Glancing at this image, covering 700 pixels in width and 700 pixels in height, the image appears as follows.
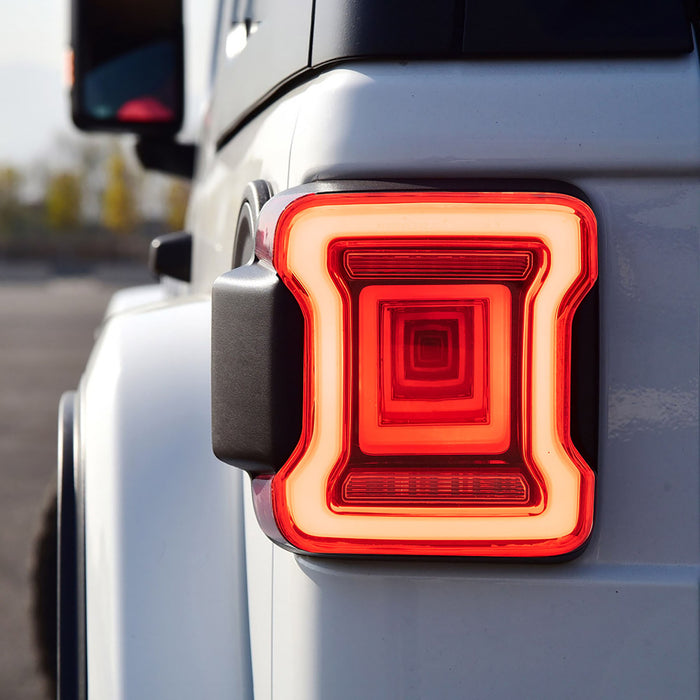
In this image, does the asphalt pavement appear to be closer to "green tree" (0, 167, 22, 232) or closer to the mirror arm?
the mirror arm

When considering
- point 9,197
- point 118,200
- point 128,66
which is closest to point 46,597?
point 128,66

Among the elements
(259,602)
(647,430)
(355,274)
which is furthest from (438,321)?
(259,602)

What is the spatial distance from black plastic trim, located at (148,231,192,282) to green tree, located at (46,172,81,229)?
176 feet

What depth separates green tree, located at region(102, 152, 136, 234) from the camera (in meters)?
51.4

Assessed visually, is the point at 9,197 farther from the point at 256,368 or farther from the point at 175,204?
the point at 256,368

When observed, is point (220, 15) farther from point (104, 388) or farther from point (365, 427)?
point (365, 427)

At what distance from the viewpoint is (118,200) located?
170ft

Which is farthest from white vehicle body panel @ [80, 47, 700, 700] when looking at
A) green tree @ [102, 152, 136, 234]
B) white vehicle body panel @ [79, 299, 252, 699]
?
green tree @ [102, 152, 136, 234]

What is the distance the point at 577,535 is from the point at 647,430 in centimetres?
13

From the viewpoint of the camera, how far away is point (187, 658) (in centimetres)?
107

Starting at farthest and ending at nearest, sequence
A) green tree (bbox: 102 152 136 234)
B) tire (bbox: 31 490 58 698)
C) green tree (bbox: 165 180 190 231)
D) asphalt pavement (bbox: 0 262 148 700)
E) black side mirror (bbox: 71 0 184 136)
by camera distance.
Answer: green tree (bbox: 102 152 136 234), green tree (bbox: 165 180 190 231), asphalt pavement (bbox: 0 262 148 700), black side mirror (bbox: 71 0 184 136), tire (bbox: 31 490 58 698)

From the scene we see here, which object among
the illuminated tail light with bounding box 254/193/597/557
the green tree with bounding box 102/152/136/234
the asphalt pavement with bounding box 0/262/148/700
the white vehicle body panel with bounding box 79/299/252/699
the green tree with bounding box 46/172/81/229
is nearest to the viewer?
the illuminated tail light with bounding box 254/193/597/557

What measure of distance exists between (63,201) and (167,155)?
53.9 metres

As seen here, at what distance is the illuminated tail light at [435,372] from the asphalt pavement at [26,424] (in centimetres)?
134
